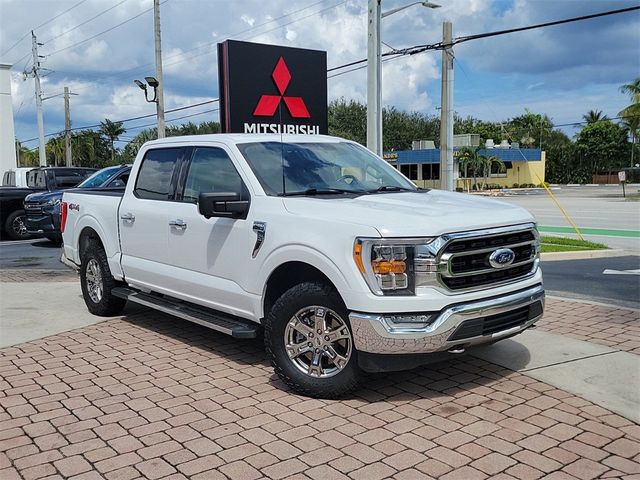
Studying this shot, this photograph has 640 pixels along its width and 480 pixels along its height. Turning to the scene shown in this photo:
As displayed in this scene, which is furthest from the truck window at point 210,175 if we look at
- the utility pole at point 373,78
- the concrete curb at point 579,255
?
the utility pole at point 373,78

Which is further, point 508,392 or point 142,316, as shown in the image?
point 142,316

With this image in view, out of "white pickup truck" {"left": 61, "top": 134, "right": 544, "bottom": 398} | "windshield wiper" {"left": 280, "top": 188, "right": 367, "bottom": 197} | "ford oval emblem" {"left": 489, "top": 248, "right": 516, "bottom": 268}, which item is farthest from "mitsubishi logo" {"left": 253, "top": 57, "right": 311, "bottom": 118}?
"ford oval emblem" {"left": 489, "top": 248, "right": 516, "bottom": 268}

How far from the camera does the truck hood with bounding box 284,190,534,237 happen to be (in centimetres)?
427

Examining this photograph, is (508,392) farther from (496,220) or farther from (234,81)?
(234,81)

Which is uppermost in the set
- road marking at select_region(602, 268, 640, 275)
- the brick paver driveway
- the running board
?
the running board

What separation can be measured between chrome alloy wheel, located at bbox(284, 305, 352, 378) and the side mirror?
1.00 metres

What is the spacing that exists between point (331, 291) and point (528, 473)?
1.73 metres

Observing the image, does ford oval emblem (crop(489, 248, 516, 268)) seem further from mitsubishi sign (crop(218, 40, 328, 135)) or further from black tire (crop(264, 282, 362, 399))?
mitsubishi sign (crop(218, 40, 328, 135))

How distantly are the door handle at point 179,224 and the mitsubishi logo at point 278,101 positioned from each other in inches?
267

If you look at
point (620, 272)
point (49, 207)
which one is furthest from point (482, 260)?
point (49, 207)

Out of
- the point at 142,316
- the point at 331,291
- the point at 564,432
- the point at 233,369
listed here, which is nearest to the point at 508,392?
the point at 564,432

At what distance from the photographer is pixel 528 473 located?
356cm

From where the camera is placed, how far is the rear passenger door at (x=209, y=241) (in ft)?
17.1

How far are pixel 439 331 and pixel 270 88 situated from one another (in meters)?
9.16
